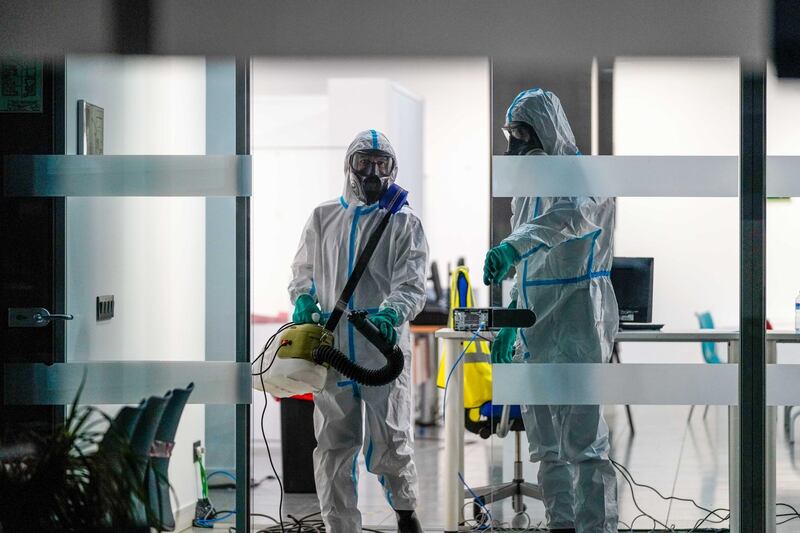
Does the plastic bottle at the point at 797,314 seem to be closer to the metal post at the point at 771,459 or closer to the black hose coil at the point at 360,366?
the metal post at the point at 771,459

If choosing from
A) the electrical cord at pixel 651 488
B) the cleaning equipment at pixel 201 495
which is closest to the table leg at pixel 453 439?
the electrical cord at pixel 651 488

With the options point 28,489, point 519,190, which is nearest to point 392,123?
point 519,190

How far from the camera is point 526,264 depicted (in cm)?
277

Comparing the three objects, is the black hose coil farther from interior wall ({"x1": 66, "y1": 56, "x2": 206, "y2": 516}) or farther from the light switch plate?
the light switch plate

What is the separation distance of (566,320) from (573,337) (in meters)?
0.05

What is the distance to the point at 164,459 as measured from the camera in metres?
2.56

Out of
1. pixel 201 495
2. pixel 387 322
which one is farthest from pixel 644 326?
pixel 201 495

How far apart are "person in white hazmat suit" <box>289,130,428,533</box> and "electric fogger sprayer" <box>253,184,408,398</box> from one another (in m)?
0.09

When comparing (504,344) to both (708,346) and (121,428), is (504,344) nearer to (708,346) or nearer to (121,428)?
(708,346)

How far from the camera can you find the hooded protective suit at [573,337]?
273 centimetres

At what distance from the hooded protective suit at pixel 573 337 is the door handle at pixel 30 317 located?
4.43ft

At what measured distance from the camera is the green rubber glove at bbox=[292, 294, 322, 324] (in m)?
3.10

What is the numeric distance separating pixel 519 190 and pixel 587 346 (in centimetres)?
51

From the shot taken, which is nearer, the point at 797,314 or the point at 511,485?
the point at 797,314
